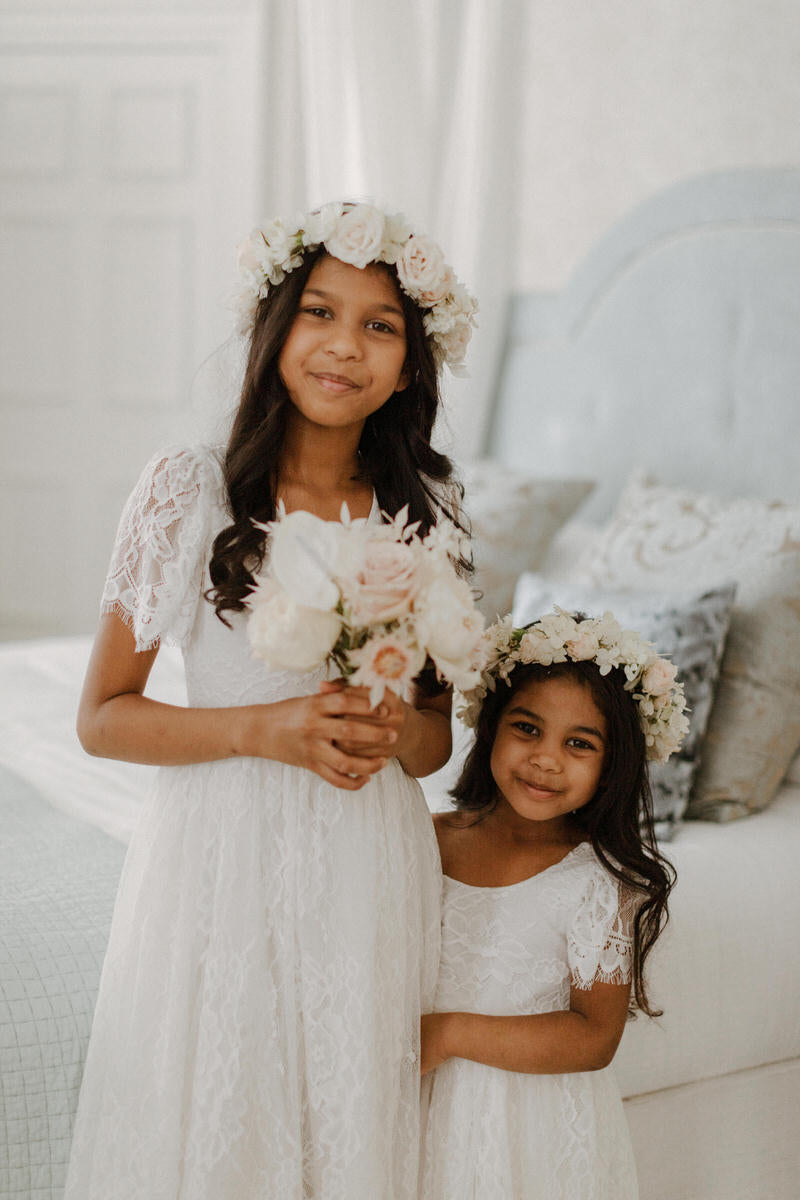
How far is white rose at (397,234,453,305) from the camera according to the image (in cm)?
143

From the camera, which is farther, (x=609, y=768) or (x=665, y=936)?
(x=665, y=936)

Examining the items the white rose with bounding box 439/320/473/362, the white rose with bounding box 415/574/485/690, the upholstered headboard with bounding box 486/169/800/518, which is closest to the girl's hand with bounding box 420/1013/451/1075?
the white rose with bounding box 415/574/485/690

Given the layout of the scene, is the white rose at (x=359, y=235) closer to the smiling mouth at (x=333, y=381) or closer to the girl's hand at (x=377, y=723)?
the smiling mouth at (x=333, y=381)

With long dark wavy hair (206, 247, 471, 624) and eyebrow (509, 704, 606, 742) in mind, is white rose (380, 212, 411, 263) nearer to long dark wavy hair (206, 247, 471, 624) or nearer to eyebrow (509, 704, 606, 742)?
long dark wavy hair (206, 247, 471, 624)

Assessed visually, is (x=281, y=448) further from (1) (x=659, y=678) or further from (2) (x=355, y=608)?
(1) (x=659, y=678)

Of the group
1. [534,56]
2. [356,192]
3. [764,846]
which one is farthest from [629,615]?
[534,56]

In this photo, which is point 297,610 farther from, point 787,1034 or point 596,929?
point 787,1034

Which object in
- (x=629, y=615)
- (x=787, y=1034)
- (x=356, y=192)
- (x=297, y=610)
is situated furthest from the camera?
(x=356, y=192)

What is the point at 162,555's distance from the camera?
136 cm

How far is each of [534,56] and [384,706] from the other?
297 centimetres

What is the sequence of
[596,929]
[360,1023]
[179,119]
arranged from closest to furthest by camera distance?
[360,1023] → [596,929] → [179,119]

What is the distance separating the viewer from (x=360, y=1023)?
129 centimetres

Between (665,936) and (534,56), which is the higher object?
(534,56)

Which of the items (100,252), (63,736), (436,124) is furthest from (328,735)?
(100,252)
